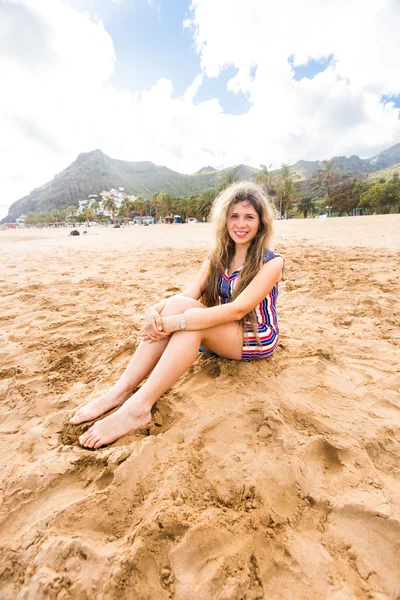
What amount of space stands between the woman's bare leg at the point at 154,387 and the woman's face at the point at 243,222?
70 centimetres

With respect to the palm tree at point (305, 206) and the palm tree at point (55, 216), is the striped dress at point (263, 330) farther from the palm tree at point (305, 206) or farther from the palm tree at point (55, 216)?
the palm tree at point (55, 216)

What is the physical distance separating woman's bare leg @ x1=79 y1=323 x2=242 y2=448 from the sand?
0.08 meters

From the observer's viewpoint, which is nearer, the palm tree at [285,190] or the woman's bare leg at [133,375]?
the woman's bare leg at [133,375]

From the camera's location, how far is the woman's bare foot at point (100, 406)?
1.81 m

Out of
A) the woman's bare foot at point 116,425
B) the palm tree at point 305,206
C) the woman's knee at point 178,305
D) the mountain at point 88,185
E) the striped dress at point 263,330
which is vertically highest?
the mountain at point 88,185

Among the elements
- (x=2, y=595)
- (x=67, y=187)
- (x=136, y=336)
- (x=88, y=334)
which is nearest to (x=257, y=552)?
(x=2, y=595)

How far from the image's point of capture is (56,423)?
1812 millimetres

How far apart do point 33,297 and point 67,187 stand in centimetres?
17874

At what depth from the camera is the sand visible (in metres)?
1.00

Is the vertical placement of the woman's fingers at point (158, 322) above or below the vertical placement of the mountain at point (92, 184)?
below

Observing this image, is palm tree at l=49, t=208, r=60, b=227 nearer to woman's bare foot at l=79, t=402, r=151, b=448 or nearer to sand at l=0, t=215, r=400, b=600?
sand at l=0, t=215, r=400, b=600

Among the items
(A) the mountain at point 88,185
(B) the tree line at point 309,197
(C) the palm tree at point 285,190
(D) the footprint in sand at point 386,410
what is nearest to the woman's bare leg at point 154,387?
(D) the footprint in sand at point 386,410

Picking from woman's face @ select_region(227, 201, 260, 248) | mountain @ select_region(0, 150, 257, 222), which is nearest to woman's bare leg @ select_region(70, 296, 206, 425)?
woman's face @ select_region(227, 201, 260, 248)

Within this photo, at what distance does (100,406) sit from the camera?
1.86 m
